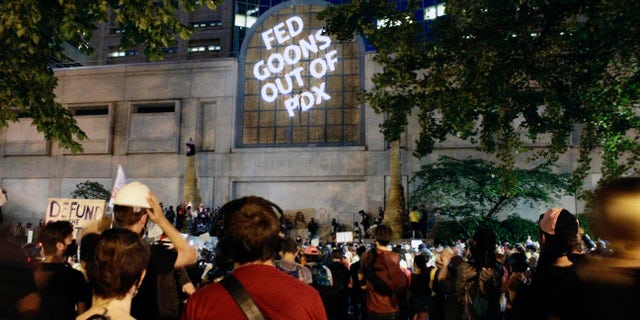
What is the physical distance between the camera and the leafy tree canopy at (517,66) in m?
9.09

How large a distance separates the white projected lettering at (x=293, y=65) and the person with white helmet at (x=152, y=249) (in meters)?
28.6

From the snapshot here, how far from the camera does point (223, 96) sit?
32531 mm

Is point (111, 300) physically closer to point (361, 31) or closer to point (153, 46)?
point (153, 46)

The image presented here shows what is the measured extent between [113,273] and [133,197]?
75 centimetres

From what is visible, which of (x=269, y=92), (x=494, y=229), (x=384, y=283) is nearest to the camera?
(x=384, y=283)

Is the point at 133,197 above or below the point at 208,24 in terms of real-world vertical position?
below

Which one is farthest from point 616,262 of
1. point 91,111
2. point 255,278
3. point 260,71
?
point 91,111

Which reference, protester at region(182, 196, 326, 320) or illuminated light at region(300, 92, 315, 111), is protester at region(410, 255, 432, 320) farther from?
illuminated light at region(300, 92, 315, 111)

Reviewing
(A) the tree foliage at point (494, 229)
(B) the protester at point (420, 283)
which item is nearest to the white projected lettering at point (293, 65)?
(A) the tree foliage at point (494, 229)

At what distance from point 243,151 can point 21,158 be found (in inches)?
667

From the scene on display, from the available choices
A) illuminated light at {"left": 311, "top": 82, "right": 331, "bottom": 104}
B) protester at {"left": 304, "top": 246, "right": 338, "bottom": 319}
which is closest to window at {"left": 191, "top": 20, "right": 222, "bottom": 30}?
illuminated light at {"left": 311, "top": 82, "right": 331, "bottom": 104}

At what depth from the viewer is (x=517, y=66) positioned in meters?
9.50

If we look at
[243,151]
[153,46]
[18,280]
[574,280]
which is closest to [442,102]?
[153,46]

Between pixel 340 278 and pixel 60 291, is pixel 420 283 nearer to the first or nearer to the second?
pixel 340 278
